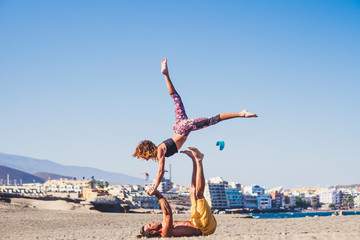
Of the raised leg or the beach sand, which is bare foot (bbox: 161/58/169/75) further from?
the beach sand

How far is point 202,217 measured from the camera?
9.93 m

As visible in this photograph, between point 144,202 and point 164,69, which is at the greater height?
point 164,69

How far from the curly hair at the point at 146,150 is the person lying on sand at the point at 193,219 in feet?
2.44

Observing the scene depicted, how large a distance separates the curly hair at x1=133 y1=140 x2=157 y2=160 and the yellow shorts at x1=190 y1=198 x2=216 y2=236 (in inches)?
54.5

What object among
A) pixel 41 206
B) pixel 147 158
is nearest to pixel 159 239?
pixel 147 158

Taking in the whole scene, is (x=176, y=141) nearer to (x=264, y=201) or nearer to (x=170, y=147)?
(x=170, y=147)

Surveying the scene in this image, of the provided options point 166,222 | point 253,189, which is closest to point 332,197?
point 253,189

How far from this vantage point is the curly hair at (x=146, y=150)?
967cm

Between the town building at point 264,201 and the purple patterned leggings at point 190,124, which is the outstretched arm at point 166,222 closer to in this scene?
the purple patterned leggings at point 190,124

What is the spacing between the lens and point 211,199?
424ft

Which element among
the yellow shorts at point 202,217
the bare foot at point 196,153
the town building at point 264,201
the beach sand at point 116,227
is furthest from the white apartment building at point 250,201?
the bare foot at point 196,153

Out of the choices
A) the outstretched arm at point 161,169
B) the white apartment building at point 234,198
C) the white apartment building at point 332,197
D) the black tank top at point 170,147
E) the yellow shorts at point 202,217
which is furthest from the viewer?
the white apartment building at point 332,197

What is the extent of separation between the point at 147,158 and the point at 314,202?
180648 mm

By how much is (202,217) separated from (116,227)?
1457 centimetres
